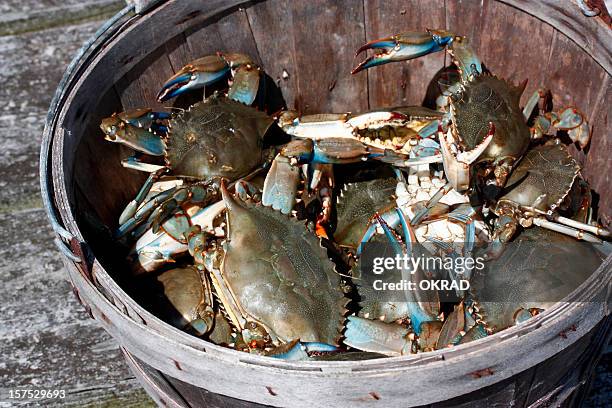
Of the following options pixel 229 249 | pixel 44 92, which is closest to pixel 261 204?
pixel 229 249

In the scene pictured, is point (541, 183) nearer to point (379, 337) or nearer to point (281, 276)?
point (379, 337)

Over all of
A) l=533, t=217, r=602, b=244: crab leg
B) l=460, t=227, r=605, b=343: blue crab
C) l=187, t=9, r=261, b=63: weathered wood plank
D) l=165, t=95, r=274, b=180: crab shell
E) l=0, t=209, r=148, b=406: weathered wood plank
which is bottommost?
l=0, t=209, r=148, b=406: weathered wood plank

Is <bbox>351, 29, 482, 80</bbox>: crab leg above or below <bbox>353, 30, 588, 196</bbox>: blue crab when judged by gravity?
above

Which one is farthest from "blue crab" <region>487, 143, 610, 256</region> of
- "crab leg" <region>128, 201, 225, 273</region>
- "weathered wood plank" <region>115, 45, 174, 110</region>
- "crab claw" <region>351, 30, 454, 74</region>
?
"weathered wood plank" <region>115, 45, 174, 110</region>

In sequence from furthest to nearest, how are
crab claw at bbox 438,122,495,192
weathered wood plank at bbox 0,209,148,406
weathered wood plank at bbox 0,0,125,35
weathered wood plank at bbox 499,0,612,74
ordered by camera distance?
weathered wood plank at bbox 0,0,125,35 → weathered wood plank at bbox 0,209,148,406 → weathered wood plank at bbox 499,0,612,74 → crab claw at bbox 438,122,495,192

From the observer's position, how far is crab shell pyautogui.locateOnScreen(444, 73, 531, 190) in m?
2.70

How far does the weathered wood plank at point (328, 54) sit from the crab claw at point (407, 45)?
234mm

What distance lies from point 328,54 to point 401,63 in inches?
13.1

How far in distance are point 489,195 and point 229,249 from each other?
3.34 feet

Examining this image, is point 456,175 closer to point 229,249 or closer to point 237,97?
point 229,249

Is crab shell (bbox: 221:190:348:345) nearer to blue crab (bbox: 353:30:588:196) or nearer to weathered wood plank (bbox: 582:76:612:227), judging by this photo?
blue crab (bbox: 353:30:588:196)

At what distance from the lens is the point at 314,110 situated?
3.32 m

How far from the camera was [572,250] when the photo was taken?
8.25 ft

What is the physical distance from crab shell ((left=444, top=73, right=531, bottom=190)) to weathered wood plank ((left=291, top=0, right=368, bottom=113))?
0.58 meters
